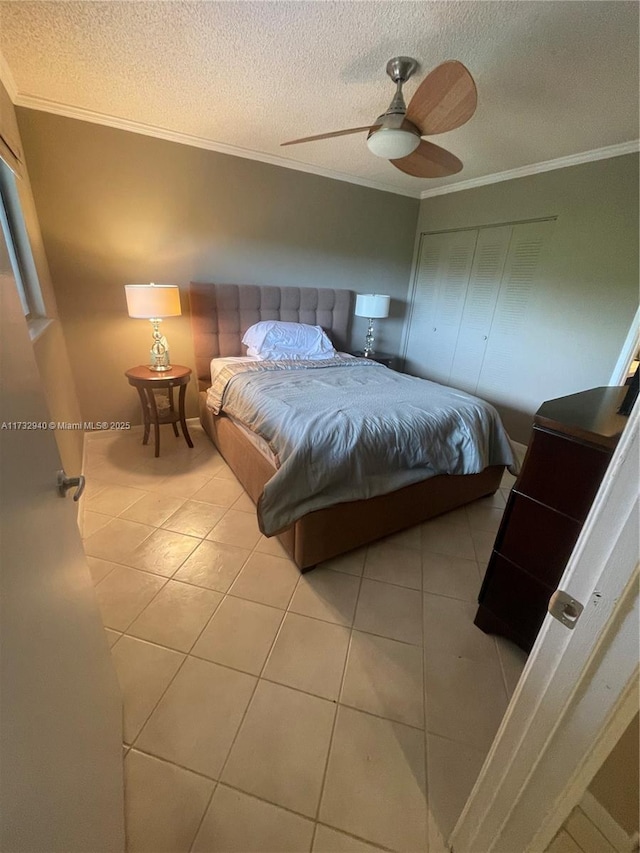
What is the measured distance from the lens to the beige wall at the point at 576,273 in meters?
2.44

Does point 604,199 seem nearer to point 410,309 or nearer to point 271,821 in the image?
point 410,309

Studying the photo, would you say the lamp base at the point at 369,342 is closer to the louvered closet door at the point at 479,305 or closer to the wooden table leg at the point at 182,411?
the louvered closet door at the point at 479,305

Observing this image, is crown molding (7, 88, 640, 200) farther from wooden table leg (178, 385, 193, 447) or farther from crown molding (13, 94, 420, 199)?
wooden table leg (178, 385, 193, 447)

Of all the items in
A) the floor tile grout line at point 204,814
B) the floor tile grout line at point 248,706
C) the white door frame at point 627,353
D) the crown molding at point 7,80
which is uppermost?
the crown molding at point 7,80

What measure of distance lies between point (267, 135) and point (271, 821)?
12.3 feet

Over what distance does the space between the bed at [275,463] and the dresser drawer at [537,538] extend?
0.61 meters

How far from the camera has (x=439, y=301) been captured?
3.79m

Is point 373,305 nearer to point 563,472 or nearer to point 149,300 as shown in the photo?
point 149,300

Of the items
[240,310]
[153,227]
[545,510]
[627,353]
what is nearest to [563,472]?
[545,510]

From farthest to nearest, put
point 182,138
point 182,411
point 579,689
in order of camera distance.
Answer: point 182,411, point 182,138, point 579,689

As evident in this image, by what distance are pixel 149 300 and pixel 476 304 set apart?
119 inches

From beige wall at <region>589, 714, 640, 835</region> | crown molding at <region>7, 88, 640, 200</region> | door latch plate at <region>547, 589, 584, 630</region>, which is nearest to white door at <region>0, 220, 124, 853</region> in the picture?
door latch plate at <region>547, 589, 584, 630</region>

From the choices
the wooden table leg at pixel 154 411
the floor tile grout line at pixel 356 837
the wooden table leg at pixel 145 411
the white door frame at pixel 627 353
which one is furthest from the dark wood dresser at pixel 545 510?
the wooden table leg at pixel 145 411

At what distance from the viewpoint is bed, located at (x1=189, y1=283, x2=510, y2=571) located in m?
1.71
